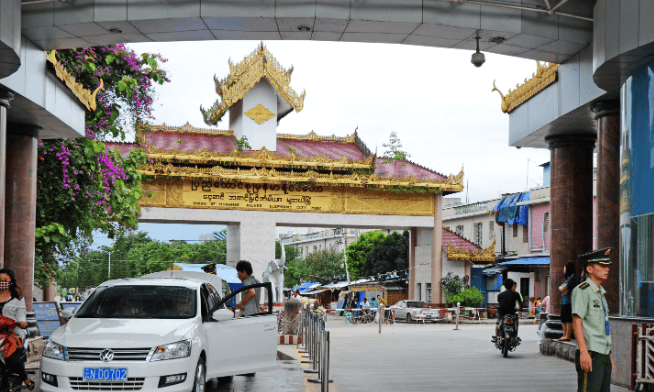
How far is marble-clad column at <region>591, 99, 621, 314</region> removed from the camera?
12.4 m

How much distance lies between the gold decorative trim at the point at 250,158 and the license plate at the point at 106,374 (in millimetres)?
21531

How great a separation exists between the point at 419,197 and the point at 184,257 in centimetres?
4443

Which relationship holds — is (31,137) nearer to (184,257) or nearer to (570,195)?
(570,195)

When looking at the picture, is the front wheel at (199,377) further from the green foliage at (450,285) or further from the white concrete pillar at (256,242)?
the green foliage at (450,285)

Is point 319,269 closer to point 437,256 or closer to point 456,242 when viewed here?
point 456,242

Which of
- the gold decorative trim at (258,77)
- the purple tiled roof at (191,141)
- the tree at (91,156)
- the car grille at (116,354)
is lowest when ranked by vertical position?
the car grille at (116,354)

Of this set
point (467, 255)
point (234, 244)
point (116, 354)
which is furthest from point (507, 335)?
point (467, 255)

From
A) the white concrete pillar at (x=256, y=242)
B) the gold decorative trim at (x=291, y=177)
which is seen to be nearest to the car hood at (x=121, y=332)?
the gold decorative trim at (x=291, y=177)

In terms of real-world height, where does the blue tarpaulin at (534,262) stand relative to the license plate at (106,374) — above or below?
above

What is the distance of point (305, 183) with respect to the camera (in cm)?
3055

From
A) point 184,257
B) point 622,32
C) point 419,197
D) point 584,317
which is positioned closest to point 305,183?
point 419,197

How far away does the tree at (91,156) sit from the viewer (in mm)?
16123

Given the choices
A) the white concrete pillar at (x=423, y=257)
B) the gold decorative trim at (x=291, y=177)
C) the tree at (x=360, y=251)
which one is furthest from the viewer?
the tree at (x=360, y=251)

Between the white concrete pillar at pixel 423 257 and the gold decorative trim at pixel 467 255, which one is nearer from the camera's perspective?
the white concrete pillar at pixel 423 257
